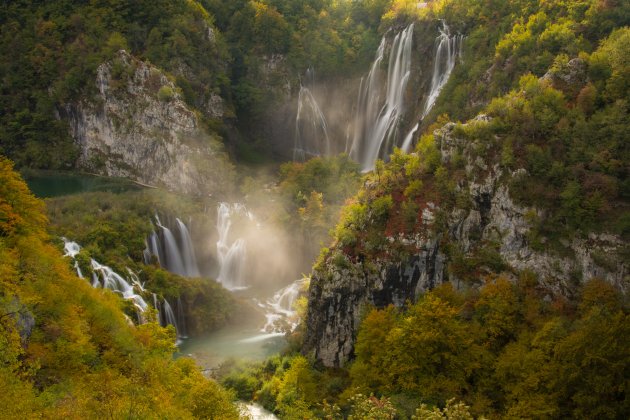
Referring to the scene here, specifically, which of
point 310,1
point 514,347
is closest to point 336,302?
point 514,347

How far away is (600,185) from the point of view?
109 feet

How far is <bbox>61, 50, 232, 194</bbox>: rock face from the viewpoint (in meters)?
70.0

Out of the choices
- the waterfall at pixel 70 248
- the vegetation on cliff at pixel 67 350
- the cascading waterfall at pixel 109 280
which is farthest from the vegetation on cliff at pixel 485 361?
the waterfall at pixel 70 248

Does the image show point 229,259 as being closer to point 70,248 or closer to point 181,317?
point 181,317

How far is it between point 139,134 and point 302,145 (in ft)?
78.2

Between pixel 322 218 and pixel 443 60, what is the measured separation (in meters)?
23.7

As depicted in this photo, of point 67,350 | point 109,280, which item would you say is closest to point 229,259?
point 109,280

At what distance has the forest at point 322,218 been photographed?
25875 mm

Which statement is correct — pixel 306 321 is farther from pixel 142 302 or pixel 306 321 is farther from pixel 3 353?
pixel 3 353

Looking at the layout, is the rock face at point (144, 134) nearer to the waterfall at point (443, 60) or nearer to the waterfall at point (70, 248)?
the waterfall at point (70, 248)

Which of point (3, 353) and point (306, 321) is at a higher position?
point (3, 353)

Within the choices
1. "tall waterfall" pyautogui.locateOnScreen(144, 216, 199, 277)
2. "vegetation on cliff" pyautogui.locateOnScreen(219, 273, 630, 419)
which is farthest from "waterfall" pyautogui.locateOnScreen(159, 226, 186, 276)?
"vegetation on cliff" pyautogui.locateOnScreen(219, 273, 630, 419)

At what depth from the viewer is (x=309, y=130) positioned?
82062mm

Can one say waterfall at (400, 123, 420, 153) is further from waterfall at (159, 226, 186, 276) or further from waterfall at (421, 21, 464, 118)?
waterfall at (159, 226, 186, 276)
